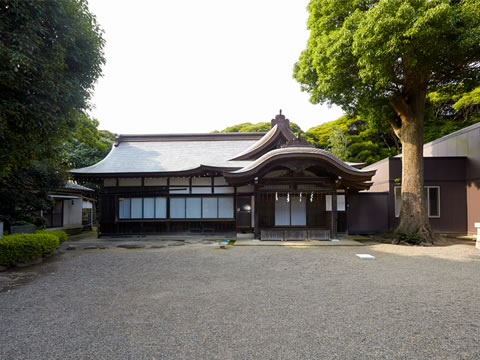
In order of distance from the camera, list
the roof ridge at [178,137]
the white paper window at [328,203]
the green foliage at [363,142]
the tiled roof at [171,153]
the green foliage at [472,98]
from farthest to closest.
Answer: the green foliage at [363,142]
the green foliage at [472,98]
the roof ridge at [178,137]
the tiled roof at [171,153]
the white paper window at [328,203]

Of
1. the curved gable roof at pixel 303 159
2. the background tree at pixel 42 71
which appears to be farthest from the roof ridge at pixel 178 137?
the background tree at pixel 42 71

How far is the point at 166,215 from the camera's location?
13.6 m

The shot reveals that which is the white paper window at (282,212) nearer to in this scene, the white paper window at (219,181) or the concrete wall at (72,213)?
the white paper window at (219,181)

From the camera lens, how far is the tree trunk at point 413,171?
11055mm

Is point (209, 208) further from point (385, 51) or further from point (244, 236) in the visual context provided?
point (385, 51)

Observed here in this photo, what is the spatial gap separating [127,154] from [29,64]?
10.9m

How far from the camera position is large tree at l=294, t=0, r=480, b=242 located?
29.2 feet

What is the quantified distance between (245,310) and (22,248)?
22.0ft

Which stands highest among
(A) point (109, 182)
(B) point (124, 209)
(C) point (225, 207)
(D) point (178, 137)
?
(D) point (178, 137)

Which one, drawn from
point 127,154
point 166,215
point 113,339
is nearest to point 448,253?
point 113,339

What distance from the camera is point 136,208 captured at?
537 inches

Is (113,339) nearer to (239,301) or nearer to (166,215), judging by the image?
(239,301)

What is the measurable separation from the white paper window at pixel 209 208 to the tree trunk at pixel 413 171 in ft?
27.2

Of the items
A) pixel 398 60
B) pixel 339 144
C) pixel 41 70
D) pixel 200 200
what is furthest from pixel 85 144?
pixel 339 144
